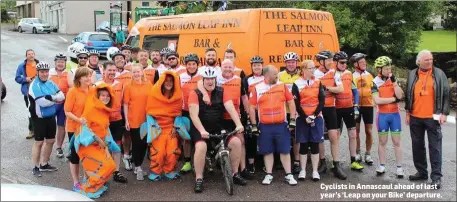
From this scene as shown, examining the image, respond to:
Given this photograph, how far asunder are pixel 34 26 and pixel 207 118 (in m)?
38.5

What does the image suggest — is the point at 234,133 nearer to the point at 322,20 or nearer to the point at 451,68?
the point at 322,20

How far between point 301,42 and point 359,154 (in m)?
2.12

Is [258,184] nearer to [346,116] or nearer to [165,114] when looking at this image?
[165,114]

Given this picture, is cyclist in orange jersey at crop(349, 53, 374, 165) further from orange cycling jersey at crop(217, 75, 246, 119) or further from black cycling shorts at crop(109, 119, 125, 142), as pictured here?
black cycling shorts at crop(109, 119, 125, 142)

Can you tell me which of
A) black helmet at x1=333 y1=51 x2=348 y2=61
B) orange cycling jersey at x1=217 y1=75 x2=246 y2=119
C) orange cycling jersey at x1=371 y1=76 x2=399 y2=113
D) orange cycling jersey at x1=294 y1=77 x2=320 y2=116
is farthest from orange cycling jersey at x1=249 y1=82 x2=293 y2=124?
orange cycling jersey at x1=371 y1=76 x2=399 y2=113

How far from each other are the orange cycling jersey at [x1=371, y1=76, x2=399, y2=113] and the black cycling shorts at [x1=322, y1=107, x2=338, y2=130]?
0.70 m

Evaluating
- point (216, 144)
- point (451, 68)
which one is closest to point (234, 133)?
point (216, 144)

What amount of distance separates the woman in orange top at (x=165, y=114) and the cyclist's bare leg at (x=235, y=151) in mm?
845

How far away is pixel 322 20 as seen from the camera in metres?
7.72

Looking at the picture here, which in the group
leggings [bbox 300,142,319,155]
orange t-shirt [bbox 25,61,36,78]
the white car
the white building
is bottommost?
leggings [bbox 300,142,319,155]

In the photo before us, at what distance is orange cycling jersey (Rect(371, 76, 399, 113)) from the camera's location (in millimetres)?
6699

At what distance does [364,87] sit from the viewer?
726cm

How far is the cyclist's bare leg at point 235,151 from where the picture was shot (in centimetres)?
621

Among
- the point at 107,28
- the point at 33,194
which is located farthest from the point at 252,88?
the point at 107,28
